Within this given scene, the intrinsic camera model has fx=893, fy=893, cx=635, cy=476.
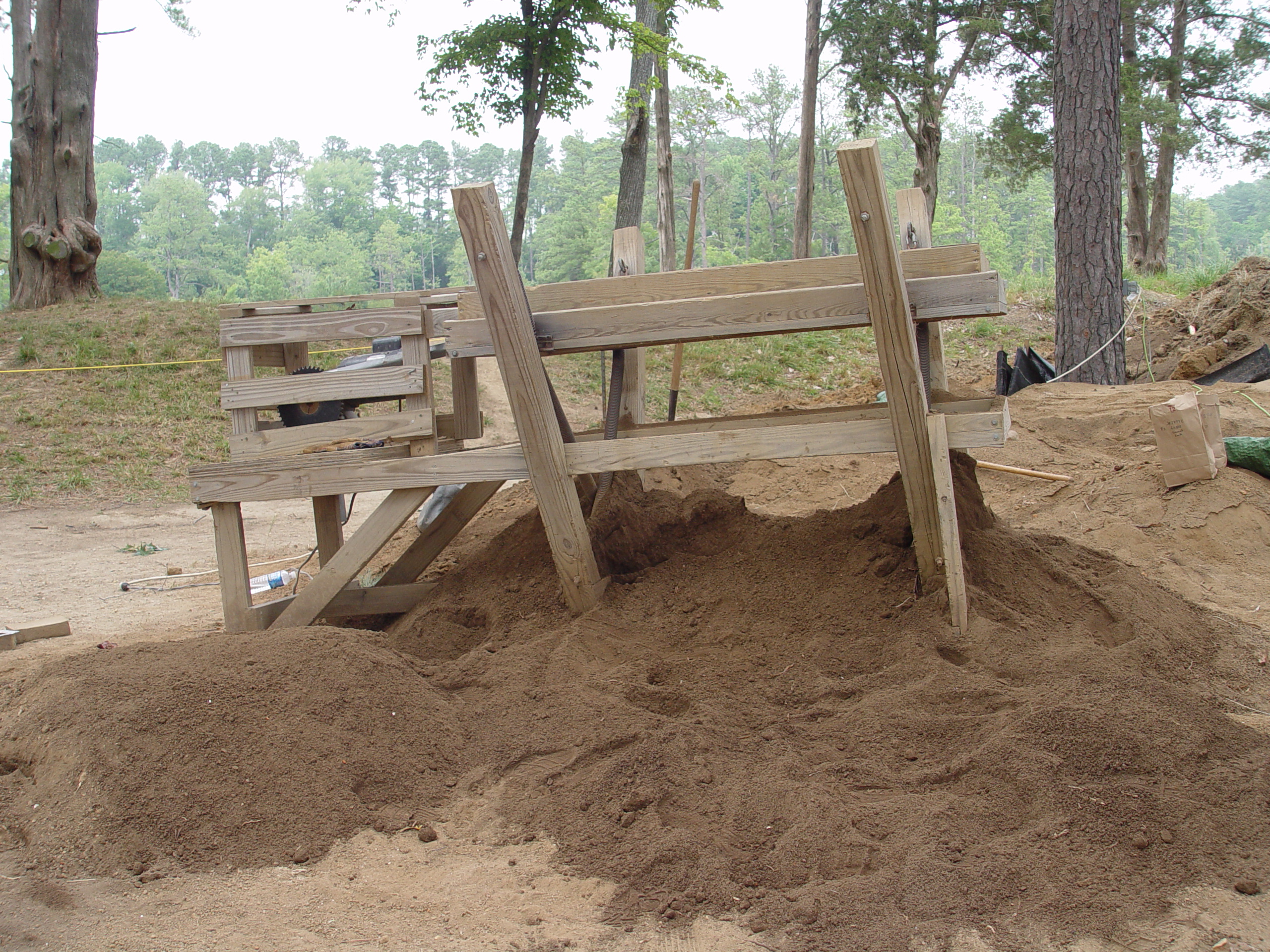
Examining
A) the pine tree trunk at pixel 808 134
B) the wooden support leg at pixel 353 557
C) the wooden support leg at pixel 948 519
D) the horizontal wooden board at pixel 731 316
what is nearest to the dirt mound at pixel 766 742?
the wooden support leg at pixel 948 519

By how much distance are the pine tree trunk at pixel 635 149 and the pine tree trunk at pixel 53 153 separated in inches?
339

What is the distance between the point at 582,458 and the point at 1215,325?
9.89 m

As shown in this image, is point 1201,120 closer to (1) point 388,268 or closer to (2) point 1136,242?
(2) point 1136,242

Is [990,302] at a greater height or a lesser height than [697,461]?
greater

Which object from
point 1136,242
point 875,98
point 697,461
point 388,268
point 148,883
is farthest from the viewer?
point 388,268

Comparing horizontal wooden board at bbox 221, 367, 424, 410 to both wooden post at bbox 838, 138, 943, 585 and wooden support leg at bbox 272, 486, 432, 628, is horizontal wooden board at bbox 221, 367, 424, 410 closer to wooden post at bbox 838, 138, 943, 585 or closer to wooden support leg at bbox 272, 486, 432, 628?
wooden support leg at bbox 272, 486, 432, 628

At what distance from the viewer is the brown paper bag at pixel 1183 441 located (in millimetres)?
5340

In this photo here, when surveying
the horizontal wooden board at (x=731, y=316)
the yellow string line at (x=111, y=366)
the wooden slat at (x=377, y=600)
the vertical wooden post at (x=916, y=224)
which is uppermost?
the vertical wooden post at (x=916, y=224)

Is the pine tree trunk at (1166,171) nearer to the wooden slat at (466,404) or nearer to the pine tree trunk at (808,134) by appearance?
the pine tree trunk at (808,134)

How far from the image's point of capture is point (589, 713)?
10.8 feet

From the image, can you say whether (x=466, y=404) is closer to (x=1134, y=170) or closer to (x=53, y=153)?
(x=53, y=153)

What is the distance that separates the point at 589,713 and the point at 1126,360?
11.0 meters

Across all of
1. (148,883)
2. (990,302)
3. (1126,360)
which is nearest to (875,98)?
(1126,360)

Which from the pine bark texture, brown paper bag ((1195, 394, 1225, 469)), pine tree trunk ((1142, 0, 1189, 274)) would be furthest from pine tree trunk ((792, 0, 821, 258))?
brown paper bag ((1195, 394, 1225, 469))
